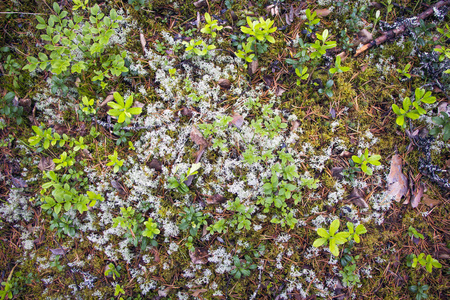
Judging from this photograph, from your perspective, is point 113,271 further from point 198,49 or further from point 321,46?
point 321,46

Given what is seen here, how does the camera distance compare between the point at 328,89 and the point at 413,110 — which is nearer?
the point at 413,110

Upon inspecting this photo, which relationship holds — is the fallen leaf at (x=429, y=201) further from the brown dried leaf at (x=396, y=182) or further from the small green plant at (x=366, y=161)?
the small green plant at (x=366, y=161)

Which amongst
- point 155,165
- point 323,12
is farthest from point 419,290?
point 323,12

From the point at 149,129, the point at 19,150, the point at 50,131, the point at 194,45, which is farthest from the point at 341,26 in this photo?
the point at 19,150

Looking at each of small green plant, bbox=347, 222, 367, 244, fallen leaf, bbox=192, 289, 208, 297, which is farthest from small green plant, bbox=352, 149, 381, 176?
fallen leaf, bbox=192, 289, 208, 297

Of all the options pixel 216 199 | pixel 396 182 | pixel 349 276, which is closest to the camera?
pixel 349 276

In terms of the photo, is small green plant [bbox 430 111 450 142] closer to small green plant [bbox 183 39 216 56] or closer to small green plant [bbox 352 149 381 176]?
small green plant [bbox 352 149 381 176]
